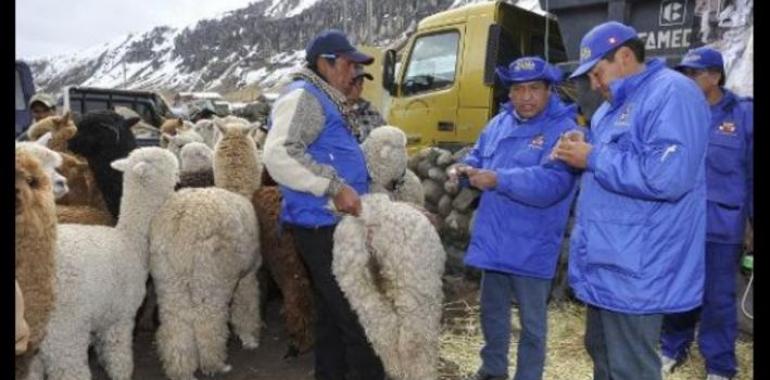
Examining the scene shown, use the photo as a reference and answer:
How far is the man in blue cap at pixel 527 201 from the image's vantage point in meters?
3.33

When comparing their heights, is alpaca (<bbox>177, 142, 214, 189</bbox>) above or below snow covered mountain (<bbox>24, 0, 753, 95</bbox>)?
below

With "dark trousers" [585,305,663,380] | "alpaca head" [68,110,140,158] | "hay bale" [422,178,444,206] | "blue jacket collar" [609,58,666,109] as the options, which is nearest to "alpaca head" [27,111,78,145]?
"alpaca head" [68,110,140,158]

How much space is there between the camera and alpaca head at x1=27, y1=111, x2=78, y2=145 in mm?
4793

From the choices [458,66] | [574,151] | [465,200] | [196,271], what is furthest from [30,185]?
[458,66]

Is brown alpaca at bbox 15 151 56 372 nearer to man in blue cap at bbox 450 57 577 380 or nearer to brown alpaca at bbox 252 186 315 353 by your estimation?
brown alpaca at bbox 252 186 315 353

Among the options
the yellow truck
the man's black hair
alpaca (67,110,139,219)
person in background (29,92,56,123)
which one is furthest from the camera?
person in background (29,92,56,123)

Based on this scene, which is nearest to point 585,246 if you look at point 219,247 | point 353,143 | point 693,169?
point 693,169

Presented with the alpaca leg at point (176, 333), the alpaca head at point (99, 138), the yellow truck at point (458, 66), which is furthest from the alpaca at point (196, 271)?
the yellow truck at point (458, 66)

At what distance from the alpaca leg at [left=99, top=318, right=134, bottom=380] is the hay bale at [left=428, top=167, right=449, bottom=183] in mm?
3323

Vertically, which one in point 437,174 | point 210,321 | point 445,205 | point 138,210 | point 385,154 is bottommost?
point 210,321

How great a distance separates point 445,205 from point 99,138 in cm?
321

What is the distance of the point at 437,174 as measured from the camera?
20.3 feet

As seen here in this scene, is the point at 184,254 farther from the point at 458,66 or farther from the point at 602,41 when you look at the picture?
the point at 458,66

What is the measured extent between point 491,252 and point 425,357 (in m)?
0.71
